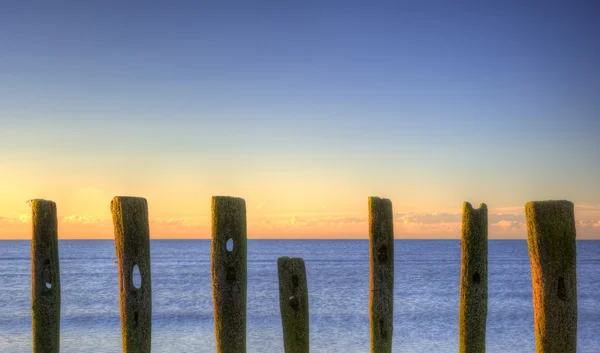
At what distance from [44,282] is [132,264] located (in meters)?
1.38

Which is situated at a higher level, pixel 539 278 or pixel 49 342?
pixel 539 278

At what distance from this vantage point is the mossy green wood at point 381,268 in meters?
10.2

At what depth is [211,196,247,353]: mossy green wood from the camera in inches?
375

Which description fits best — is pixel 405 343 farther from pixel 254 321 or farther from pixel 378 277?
pixel 378 277

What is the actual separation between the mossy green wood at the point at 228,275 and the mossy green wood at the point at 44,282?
2.19 meters

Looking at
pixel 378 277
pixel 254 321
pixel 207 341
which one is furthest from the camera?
pixel 254 321

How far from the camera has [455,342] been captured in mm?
25469

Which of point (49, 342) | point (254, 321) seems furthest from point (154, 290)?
point (49, 342)

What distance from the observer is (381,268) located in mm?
10203

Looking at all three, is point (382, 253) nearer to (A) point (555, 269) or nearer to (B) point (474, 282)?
(B) point (474, 282)

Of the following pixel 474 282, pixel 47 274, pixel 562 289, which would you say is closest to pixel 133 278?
pixel 47 274

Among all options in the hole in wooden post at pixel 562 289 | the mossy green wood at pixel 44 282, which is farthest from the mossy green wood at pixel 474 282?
the mossy green wood at pixel 44 282

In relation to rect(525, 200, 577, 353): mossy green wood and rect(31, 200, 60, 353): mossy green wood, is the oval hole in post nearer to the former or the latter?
rect(31, 200, 60, 353): mossy green wood

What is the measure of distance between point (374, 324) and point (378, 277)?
0.59 m
